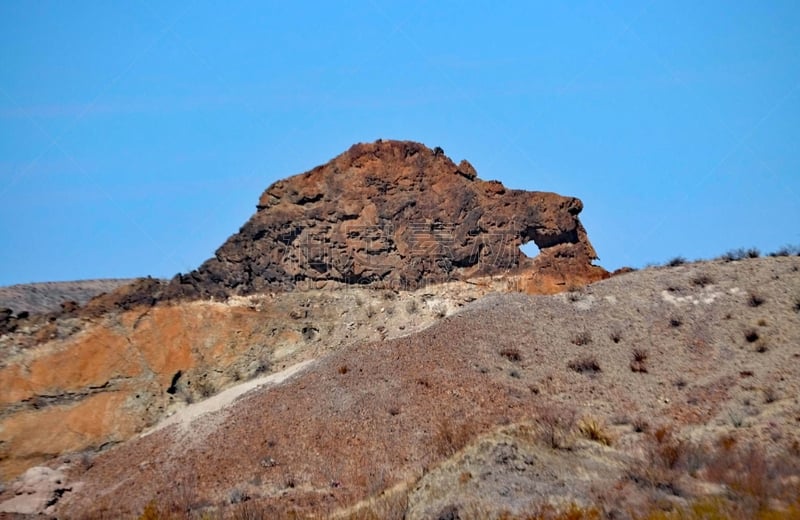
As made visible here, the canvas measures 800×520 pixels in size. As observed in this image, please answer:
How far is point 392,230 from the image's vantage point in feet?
117

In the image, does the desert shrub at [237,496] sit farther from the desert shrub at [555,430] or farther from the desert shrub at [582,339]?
the desert shrub at [582,339]

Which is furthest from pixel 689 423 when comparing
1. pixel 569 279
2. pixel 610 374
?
pixel 569 279

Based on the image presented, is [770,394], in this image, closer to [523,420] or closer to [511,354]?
[523,420]

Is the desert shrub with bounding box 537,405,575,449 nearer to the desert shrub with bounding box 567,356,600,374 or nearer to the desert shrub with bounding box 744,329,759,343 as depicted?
the desert shrub with bounding box 567,356,600,374

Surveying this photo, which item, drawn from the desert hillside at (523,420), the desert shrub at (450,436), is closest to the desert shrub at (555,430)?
the desert hillside at (523,420)

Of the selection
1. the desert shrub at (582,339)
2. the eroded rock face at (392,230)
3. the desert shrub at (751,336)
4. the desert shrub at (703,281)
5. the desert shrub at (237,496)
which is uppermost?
the eroded rock face at (392,230)

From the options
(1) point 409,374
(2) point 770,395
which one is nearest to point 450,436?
(1) point 409,374

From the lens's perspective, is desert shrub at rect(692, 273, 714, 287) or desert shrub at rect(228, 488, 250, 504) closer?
desert shrub at rect(228, 488, 250, 504)

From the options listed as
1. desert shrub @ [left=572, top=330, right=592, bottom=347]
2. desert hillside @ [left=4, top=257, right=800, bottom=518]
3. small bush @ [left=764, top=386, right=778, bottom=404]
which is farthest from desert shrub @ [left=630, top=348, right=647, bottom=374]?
small bush @ [left=764, top=386, right=778, bottom=404]

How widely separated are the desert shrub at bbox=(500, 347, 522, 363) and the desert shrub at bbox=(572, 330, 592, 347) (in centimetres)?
193

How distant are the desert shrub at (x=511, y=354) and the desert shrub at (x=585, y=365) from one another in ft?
4.60

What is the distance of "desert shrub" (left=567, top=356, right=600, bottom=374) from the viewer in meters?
28.2

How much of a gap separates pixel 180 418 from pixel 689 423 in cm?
1428

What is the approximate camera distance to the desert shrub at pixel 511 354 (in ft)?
95.0
